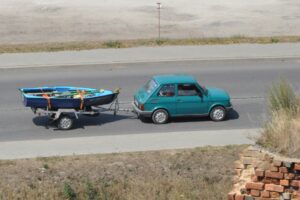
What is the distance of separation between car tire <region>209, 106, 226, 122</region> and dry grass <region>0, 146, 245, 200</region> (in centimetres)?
287

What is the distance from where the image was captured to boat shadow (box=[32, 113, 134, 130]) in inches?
720

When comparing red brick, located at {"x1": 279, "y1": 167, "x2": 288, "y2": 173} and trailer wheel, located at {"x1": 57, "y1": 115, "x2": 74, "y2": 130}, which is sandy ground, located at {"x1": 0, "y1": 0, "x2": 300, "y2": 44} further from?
red brick, located at {"x1": 279, "y1": 167, "x2": 288, "y2": 173}

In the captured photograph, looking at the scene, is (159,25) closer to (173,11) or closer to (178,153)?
(173,11)

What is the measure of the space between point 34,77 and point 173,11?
17.4 metres

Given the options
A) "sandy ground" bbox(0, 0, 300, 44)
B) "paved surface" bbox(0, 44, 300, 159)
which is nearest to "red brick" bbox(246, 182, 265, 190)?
"paved surface" bbox(0, 44, 300, 159)

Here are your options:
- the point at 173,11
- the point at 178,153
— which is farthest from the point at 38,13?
the point at 178,153

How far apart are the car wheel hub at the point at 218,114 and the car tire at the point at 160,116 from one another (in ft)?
3.98

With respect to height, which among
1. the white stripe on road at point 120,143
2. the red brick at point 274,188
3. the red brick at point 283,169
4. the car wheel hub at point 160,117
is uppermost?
the red brick at point 283,169

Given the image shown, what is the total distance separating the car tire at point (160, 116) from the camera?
18312 millimetres

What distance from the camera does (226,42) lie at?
92.5 ft

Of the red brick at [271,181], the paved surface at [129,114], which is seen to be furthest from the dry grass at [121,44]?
the red brick at [271,181]

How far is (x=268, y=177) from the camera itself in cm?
830

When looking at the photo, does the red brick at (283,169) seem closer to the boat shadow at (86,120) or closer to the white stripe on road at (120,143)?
the white stripe on road at (120,143)

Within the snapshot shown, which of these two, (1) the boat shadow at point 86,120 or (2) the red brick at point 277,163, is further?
(1) the boat shadow at point 86,120
